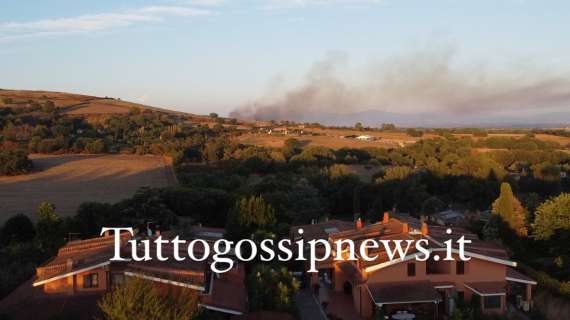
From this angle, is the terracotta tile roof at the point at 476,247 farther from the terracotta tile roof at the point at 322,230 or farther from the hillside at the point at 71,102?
the hillside at the point at 71,102

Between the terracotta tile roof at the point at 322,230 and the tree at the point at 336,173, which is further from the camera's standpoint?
the tree at the point at 336,173

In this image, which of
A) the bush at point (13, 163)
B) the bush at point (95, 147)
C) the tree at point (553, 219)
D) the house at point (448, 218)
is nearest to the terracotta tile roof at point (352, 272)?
the tree at point (553, 219)

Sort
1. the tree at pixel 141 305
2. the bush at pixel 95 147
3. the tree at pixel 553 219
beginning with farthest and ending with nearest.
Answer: the bush at pixel 95 147
the tree at pixel 553 219
the tree at pixel 141 305

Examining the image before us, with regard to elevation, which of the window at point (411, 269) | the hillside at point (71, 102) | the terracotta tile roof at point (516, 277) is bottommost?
the terracotta tile roof at point (516, 277)

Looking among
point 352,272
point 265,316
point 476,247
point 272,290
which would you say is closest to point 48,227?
point 272,290

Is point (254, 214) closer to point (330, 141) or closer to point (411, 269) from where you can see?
point (411, 269)

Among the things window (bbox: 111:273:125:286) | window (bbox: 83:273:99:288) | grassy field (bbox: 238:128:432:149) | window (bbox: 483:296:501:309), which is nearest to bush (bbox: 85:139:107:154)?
grassy field (bbox: 238:128:432:149)
